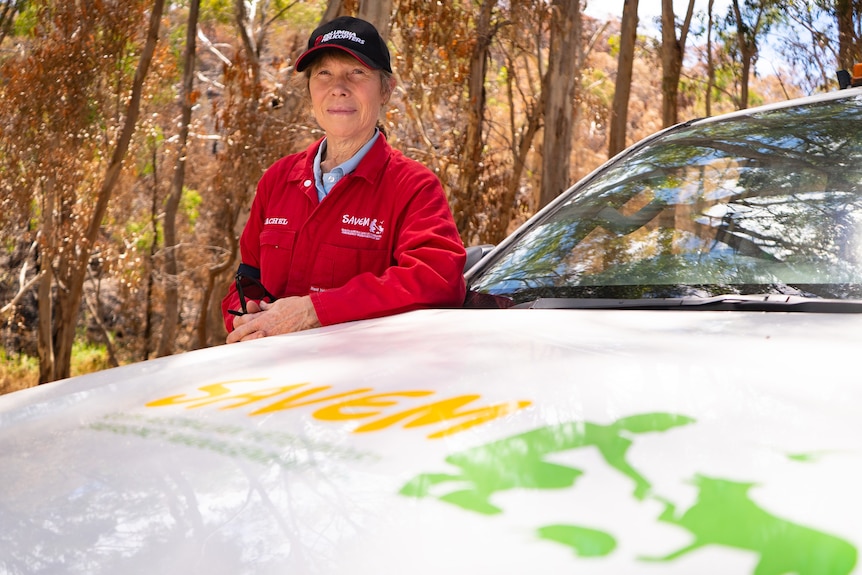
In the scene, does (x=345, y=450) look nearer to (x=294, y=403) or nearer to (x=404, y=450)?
(x=404, y=450)

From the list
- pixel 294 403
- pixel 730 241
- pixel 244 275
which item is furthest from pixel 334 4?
pixel 294 403

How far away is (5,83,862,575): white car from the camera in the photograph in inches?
40.9

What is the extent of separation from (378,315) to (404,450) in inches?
53.0

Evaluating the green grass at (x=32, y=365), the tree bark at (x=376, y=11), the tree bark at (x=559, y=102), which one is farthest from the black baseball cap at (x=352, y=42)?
the green grass at (x=32, y=365)

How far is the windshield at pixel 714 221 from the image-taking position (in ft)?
7.07

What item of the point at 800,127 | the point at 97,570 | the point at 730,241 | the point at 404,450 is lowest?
the point at 97,570

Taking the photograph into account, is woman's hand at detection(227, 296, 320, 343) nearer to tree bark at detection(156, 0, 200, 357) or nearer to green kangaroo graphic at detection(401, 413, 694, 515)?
green kangaroo graphic at detection(401, 413, 694, 515)

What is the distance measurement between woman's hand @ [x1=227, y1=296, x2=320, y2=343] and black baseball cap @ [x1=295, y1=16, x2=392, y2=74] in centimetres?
76

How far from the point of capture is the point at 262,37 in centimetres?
1708

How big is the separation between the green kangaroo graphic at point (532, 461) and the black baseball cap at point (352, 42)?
1886mm

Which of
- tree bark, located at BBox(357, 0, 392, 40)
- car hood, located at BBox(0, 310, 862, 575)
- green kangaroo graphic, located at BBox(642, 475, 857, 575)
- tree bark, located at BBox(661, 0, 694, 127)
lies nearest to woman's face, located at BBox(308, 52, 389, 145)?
car hood, located at BBox(0, 310, 862, 575)

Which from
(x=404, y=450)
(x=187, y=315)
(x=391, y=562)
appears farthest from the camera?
(x=187, y=315)

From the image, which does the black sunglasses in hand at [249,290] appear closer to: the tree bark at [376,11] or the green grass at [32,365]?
the tree bark at [376,11]

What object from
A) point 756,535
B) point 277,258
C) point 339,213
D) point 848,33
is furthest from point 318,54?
point 848,33
